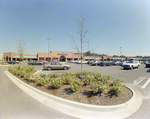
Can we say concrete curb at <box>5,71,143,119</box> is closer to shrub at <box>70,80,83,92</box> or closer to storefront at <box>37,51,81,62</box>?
shrub at <box>70,80,83,92</box>

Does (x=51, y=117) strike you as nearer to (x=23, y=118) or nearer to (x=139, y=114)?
(x=23, y=118)

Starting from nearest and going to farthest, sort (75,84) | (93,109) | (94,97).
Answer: (93,109)
(94,97)
(75,84)

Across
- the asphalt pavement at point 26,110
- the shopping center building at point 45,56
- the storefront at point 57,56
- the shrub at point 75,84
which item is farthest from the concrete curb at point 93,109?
the shopping center building at point 45,56

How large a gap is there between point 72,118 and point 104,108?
4.18 feet

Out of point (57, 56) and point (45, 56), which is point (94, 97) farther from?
point (45, 56)

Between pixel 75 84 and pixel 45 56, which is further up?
pixel 45 56

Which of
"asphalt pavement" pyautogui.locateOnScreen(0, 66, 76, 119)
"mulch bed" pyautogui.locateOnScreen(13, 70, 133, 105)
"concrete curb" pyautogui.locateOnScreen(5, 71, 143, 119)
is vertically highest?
"mulch bed" pyautogui.locateOnScreen(13, 70, 133, 105)

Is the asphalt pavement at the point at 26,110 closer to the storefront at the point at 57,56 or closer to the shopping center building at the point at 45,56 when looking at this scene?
the storefront at the point at 57,56

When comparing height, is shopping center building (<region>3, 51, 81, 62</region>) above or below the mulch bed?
above

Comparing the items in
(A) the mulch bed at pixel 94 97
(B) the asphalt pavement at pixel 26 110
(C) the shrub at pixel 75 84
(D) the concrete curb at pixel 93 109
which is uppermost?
(C) the shrub at pixel 75 84

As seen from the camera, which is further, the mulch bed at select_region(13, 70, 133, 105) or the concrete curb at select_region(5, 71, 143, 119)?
the mulch bed at select_region(13, 70, 133, 105)

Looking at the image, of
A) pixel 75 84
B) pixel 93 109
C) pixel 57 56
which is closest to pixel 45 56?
pixel 57 56

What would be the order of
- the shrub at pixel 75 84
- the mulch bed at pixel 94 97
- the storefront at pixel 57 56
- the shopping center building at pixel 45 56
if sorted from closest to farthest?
the mulch bed at pixel 94 97 < the shrub at pixel 75 84 < the shopping center building at pixel 45 56 < the storefront at pixel 57 56

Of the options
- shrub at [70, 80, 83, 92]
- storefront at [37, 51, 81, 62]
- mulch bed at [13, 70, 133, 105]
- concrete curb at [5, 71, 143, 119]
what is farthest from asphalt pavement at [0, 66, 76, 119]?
storefront at [37, 51, 81, 62]
